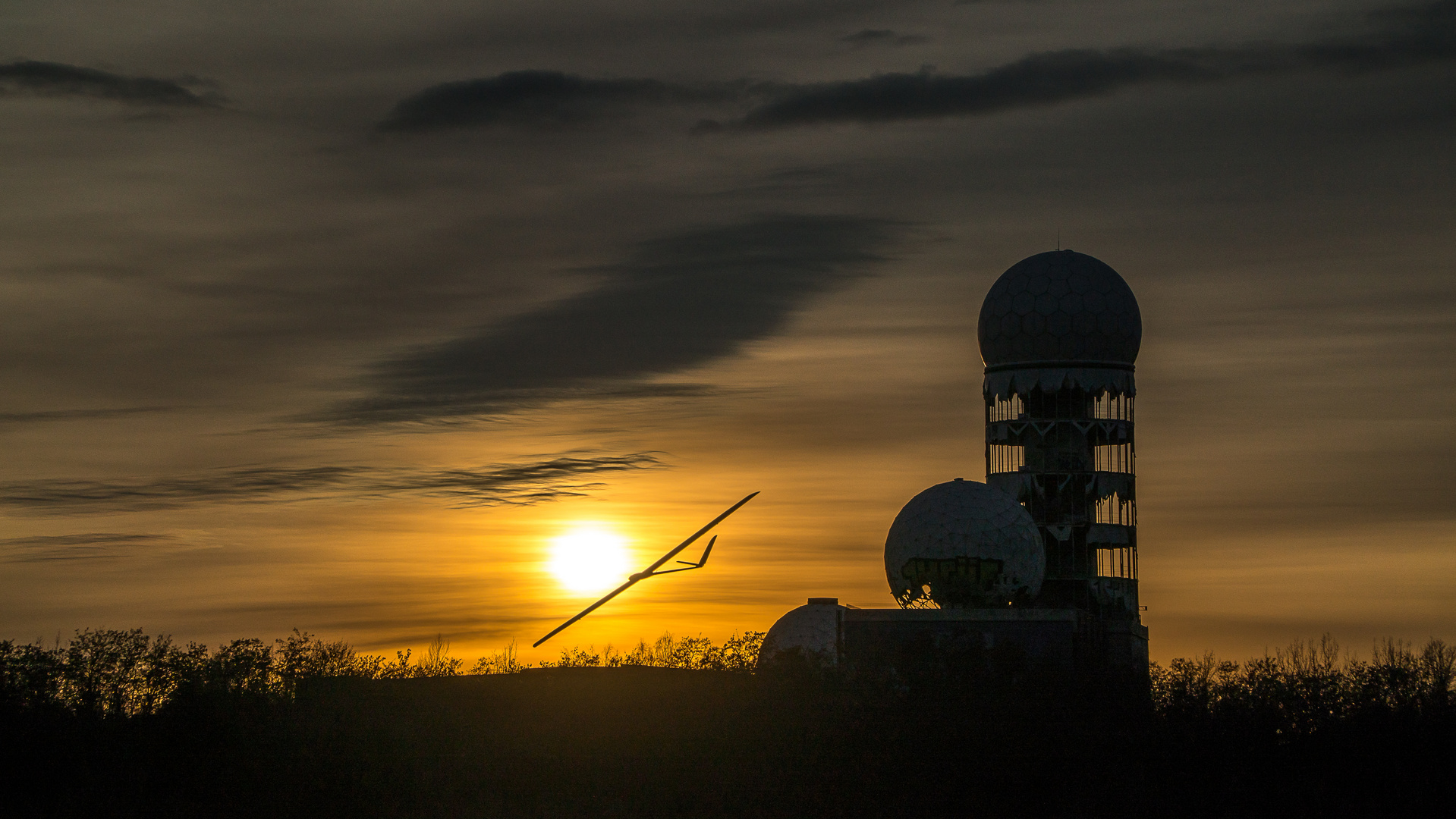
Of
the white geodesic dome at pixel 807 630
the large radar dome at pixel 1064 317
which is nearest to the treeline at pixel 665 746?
the white geodesic dome at pixel 807 630

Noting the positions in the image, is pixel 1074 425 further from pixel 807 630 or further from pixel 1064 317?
pixel 807 630

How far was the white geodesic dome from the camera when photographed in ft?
210

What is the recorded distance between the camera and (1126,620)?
222 feet

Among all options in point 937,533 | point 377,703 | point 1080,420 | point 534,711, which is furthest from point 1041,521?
point 377,703

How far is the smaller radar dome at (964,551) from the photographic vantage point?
209ft

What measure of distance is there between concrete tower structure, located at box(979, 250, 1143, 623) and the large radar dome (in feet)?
0.17

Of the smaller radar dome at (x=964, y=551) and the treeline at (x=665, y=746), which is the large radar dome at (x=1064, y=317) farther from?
the treeline at (x=665, y=746)

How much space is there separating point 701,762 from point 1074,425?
3581 centimetres

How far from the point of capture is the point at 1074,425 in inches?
2820

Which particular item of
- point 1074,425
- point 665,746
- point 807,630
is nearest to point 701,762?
point 665,746

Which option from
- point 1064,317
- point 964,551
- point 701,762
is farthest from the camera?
point 1064,317

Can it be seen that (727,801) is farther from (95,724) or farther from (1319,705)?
(1319,705)

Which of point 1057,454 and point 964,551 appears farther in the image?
point 1057,454

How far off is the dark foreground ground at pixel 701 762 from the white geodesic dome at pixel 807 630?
623 inches
